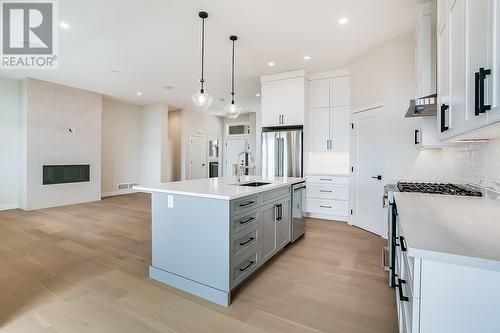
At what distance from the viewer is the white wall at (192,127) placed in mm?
8812

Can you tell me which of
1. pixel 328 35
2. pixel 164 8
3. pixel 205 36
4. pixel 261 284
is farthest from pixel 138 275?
pixel 328 35

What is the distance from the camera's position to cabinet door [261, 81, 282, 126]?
5215 millimetres

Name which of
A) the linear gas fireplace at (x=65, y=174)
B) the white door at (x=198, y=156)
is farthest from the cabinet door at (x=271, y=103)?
the linear gas fireplace at (x=65, y=174)

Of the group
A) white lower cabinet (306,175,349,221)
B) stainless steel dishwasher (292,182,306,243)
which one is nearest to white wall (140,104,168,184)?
white lower cabinet (306,175,349,221)

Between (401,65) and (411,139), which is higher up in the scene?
(401,65)

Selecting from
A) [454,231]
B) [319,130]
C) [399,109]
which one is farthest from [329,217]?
[454,231]

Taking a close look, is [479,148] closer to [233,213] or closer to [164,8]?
[233,213]

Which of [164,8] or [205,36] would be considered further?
[205,36]

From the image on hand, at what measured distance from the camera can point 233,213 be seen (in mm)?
2096

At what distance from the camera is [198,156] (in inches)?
370

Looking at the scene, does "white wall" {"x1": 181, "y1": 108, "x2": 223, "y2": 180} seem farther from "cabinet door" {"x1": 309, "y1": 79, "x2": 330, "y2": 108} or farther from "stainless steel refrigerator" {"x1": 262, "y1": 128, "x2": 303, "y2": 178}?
"cabinet door" {"x1": 309, "y1": 79, "x2": 330, "y2": 108}

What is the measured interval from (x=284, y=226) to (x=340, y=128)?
2681 millimetres

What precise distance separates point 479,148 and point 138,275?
3437 millimetres

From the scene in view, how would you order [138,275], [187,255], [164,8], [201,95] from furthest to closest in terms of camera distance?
[201,95]
[164,8]
[138,275]
[187,255]
